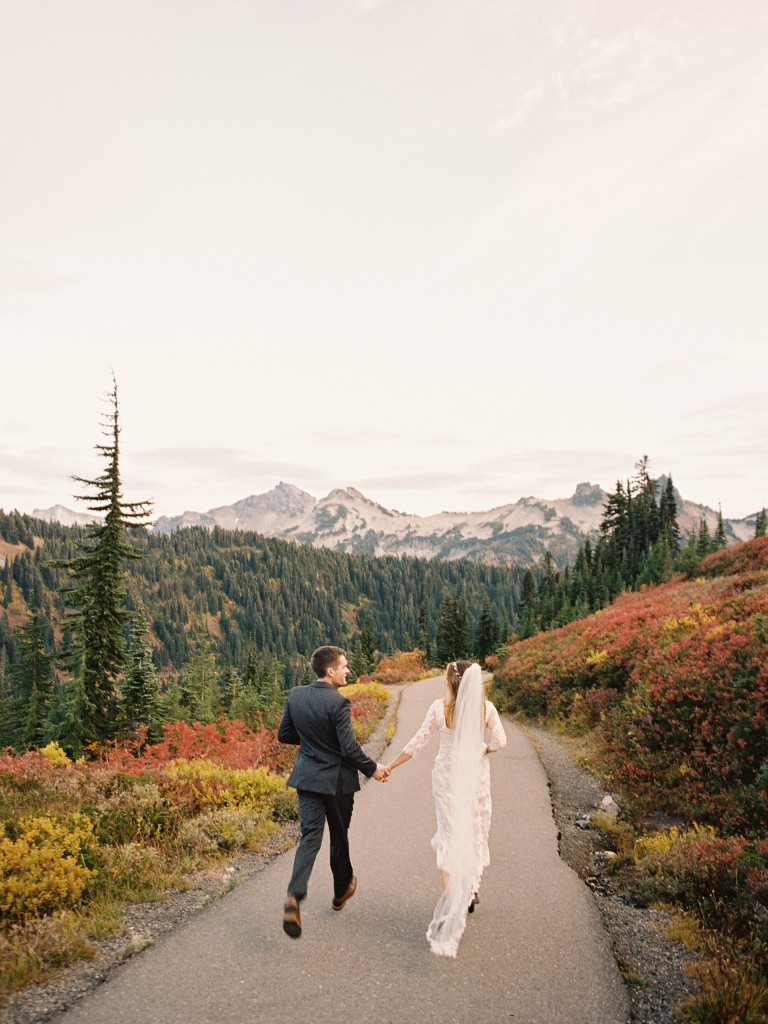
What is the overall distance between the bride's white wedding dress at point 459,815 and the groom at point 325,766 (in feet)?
2.27

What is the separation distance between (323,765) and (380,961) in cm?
160

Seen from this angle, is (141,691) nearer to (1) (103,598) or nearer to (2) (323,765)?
(1) (103,598)

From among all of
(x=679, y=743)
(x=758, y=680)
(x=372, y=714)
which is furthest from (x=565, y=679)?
(x=758, y=680)

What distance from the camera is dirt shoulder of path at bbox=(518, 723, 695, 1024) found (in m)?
4.68

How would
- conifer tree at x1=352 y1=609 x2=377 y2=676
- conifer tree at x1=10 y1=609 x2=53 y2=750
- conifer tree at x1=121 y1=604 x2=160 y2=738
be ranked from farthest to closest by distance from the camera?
1. conifer tree at x1=352 y1=609 x2=377 y2=676
2. conifer tree at x1=10 y1=609 x2=53 y2=750
3. conifer tree at x1=121 y1=604 x2=160 y2=738

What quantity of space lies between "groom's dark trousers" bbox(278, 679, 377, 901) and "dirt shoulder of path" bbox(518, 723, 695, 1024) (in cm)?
266

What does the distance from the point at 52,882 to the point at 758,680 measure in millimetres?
9559

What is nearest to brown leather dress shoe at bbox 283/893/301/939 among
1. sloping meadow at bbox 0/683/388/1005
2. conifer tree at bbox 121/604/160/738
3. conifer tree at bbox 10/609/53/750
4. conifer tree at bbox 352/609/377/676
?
sloping meadow at bbox 0/683/388/1005

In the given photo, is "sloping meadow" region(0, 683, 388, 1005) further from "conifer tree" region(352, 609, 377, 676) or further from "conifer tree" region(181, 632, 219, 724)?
"conifer tree" region(352, 609, 377, 676)

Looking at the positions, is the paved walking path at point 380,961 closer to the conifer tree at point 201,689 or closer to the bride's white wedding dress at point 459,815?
the bride's white wedding dress at point 459,815

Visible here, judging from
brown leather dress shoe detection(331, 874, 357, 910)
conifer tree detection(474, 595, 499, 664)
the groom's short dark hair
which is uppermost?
the groom's short dark hair

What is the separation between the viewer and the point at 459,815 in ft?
19.1

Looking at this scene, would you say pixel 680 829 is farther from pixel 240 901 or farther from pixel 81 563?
pixel 81 563

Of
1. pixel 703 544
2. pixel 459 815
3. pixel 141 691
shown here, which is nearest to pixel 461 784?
pixel 459 815
